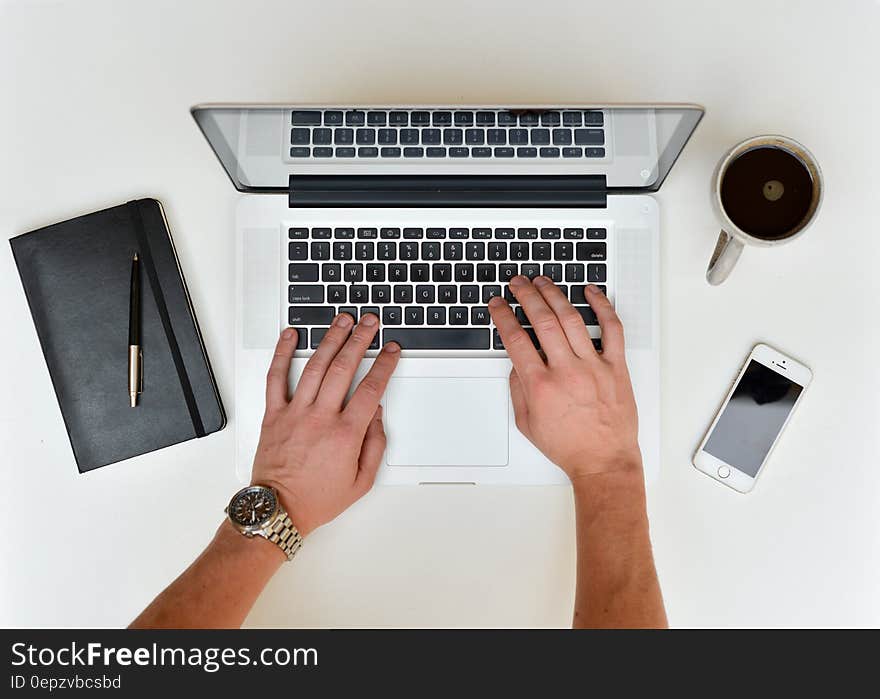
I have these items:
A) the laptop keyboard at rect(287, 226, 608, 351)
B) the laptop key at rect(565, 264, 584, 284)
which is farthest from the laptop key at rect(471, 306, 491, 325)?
the laptop key at rect(565, 264, 584, 284)

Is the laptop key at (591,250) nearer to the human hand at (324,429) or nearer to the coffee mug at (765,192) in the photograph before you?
the coffee mug at (765,192)

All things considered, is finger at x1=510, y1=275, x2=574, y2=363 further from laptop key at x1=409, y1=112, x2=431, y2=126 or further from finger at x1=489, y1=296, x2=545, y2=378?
laptop key at x1=409, y1=112, x2=431, y2=126

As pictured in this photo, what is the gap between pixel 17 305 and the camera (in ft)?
2.86

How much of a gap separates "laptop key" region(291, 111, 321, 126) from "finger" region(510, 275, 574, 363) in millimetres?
291

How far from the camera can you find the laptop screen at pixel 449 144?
0.78 m

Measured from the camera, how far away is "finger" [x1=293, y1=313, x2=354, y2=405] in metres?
0.82

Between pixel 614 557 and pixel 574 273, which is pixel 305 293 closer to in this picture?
pixel 574 273

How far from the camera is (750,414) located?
845 millimetres

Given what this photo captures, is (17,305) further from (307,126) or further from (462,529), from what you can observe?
(462,529)

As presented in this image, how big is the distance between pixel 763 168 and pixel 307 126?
1.70ft

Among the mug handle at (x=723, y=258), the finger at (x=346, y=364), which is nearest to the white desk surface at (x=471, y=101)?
the mug handle at (x=723, y=258)

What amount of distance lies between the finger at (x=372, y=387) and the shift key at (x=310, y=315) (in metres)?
0.08
